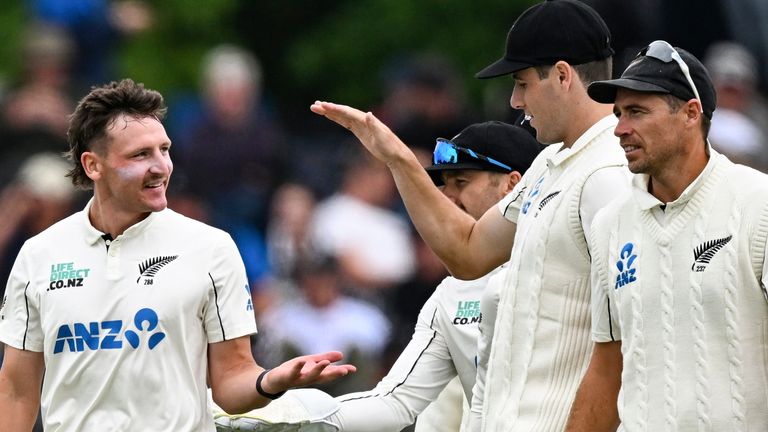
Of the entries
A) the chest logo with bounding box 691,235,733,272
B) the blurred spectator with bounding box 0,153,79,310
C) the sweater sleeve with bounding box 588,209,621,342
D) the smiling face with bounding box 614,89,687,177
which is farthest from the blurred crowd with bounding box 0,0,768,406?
the chest logo with bounding box 691,235,733,272

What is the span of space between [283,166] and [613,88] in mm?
7983

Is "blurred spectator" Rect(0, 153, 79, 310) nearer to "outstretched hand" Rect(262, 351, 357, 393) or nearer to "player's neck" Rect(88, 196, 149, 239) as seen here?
"player's neck" Rect(88, 196, 149, 239)

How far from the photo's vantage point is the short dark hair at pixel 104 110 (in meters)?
6.98

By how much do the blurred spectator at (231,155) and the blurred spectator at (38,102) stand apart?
3.24 ft

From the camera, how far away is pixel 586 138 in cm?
654

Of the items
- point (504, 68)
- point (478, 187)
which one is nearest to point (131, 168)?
point (504, 68)

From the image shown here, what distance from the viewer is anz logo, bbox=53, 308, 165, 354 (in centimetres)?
666

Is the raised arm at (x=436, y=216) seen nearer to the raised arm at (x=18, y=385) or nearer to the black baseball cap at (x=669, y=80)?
the black baseball cap at (x=669, y=80)

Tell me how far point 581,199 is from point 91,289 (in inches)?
73.7

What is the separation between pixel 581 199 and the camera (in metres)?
6.43

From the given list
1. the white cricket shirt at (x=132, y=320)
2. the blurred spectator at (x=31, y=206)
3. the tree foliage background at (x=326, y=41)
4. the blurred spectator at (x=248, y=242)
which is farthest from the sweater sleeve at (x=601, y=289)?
the tree foliage background at (x=326, y=41)

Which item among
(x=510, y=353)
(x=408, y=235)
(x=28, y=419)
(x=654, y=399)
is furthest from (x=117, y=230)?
(x=408, y=235)

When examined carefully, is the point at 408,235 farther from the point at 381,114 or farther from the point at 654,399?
the point at 654,399

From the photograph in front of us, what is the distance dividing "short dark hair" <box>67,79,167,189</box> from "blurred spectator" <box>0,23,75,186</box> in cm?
603
